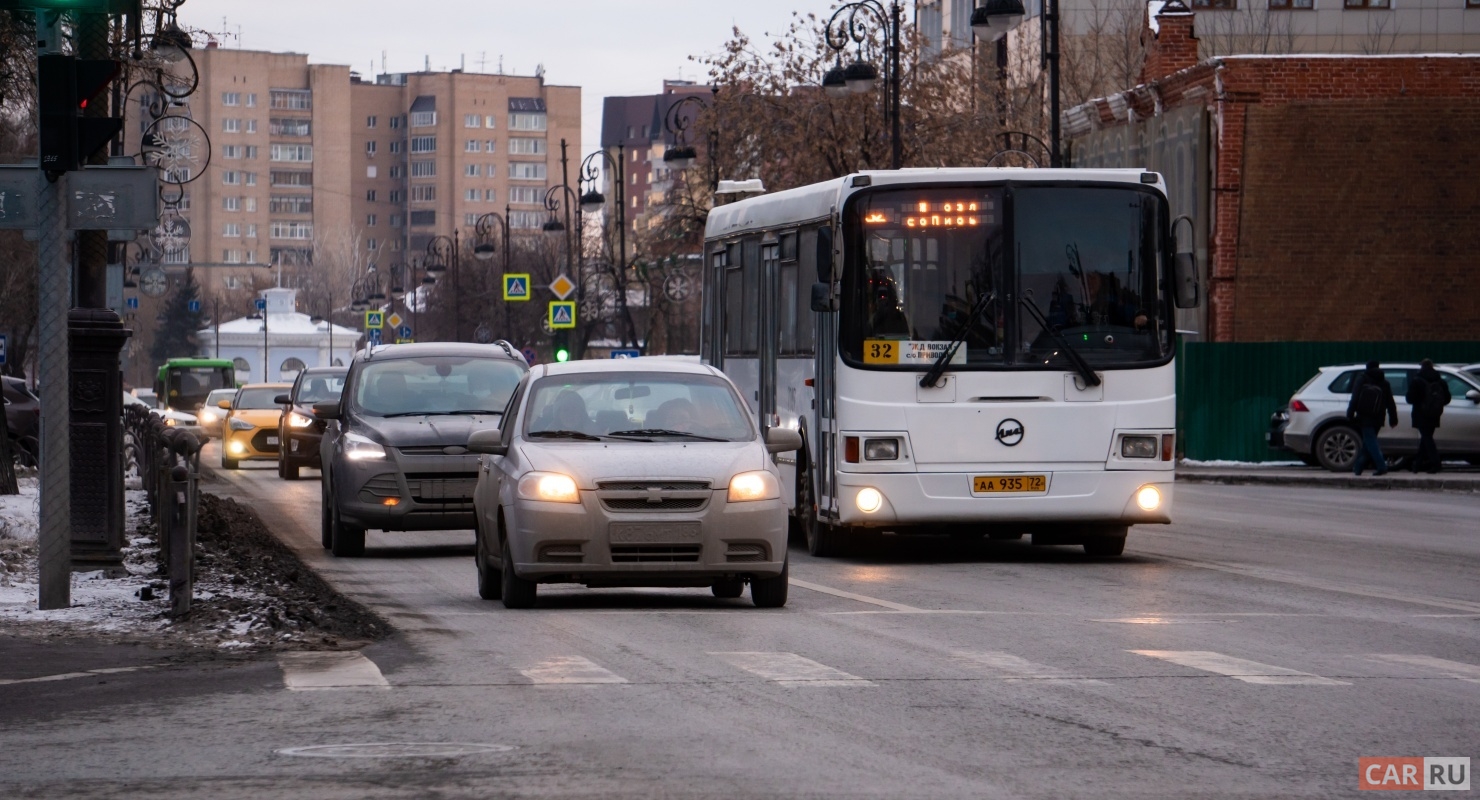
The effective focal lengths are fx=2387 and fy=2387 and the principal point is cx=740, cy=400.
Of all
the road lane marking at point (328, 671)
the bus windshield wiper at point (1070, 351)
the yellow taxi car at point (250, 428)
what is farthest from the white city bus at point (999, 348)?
the yellow taxi car at point (250, 428)

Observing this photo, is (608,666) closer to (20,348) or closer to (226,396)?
(226,396)

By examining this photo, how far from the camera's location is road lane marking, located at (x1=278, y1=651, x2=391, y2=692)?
1021 cm

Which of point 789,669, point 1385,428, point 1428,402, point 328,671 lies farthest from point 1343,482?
point 328,671

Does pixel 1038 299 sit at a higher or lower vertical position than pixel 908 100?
lower

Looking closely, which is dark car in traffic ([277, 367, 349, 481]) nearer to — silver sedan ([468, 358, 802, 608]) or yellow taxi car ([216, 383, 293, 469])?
yellow taxi car ([216, 383, 293, 469])

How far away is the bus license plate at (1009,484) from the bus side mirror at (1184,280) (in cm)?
174

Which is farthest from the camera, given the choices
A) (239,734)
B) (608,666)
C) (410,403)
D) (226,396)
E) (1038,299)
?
(226,396)

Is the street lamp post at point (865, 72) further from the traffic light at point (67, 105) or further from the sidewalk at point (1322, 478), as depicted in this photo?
the traffic light at point (67, 105)

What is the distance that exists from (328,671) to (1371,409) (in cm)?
2578

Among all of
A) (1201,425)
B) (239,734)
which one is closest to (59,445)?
(239,734)

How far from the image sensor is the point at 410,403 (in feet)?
66.9

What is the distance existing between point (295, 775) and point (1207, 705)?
380 cm

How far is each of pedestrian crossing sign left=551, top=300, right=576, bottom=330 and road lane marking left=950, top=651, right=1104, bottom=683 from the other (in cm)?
3980

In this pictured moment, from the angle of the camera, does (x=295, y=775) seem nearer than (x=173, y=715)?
Yes
